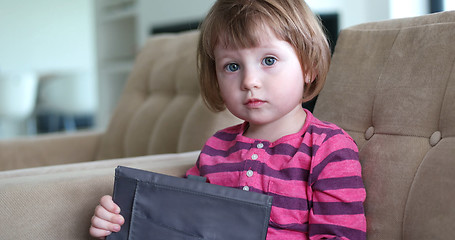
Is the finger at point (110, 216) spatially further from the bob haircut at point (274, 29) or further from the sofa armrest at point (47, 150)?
the sofa armrest at point (47, 150)

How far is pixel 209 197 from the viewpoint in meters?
0.90

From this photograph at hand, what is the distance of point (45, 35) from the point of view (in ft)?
24.5

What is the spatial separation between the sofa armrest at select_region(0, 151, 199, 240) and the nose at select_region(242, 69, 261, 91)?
1.09 ft

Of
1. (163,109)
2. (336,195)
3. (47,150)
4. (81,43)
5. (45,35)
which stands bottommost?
(81,43)

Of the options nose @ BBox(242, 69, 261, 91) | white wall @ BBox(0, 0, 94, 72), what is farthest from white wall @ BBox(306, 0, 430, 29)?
white wall @ BBox(0, 0, 94, 72)

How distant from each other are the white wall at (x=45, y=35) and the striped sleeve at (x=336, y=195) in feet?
23.0

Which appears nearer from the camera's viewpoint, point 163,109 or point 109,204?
point 109,204

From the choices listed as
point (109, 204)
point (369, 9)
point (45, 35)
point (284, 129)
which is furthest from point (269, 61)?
point (45, 35)

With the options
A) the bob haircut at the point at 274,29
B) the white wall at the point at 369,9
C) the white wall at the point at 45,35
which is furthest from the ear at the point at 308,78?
the white wall at the point at 45,35

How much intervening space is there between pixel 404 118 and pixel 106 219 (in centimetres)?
60

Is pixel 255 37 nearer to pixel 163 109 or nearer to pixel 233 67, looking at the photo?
pixel 233 67

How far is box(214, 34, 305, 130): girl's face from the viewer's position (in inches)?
39.9

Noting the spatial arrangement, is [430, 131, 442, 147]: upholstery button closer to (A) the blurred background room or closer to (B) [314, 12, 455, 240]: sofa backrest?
(B) [314, 12, 455, 240]: sofa backrest

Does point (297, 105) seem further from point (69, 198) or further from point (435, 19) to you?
point (69, 198)
